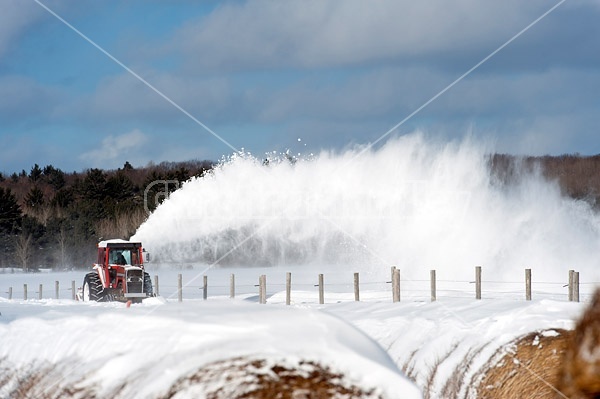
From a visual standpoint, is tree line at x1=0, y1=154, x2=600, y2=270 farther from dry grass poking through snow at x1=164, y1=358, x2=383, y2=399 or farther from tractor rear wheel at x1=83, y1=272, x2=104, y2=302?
dry grass poking through snow at x1=164, y1=358, x2=383, y2=399

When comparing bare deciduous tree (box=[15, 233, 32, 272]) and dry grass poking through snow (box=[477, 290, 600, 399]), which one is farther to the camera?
bare deciduous tree (box=[15, 233, 32, 272])

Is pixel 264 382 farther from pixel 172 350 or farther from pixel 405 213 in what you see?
pixel 405 213

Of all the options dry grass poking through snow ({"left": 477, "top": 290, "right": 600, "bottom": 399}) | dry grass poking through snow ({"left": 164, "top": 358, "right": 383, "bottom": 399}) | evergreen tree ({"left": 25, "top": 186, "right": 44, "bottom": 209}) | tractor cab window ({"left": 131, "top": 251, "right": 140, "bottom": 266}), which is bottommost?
tractor cab window ({"left": 131, "top": 251, "right": 140, "bottom": 266})

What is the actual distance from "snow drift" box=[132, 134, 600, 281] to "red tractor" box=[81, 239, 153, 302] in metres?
7.57

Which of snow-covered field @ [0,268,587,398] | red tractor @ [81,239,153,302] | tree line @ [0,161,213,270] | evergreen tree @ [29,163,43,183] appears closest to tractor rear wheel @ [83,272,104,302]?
red tractor @ [81,239,153,302]

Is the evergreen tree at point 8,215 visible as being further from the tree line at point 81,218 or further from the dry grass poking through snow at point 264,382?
the dry grass poking through snow at point 264,382

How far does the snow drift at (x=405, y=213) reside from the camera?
1517 inches

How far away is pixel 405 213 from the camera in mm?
41344

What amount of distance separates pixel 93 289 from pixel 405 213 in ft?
54.0

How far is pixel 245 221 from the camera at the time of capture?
3934cm

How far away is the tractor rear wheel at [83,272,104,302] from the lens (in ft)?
94.9

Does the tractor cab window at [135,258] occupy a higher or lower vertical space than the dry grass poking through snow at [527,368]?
lower

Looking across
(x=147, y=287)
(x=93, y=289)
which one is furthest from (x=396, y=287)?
(x=93, y=289)

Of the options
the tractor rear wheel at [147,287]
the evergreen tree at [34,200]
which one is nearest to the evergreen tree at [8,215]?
the evergreen tree at [34,200]
